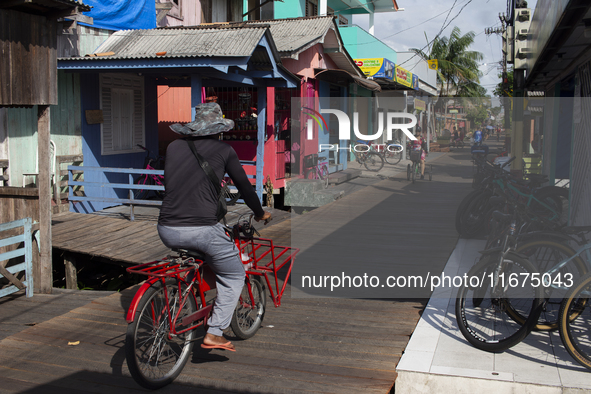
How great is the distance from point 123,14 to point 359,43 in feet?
39.1

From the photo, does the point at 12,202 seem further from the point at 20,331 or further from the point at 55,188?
the point at 55,188

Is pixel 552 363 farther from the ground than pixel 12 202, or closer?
closer

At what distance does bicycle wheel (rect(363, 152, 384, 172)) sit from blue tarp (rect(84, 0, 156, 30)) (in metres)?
7.13

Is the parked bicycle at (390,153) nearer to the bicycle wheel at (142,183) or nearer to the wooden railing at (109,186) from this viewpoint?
the bicycle wheel at (142,183)

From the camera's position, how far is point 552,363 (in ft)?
13.0

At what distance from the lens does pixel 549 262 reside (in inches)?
171

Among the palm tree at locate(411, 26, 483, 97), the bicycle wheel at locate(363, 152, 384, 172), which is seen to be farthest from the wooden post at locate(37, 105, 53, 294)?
the palm tree at locate(411, 26, 483, 97)

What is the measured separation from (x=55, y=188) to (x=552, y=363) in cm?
841

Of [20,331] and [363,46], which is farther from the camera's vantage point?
[363,46]

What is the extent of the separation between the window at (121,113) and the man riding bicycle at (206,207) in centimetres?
729

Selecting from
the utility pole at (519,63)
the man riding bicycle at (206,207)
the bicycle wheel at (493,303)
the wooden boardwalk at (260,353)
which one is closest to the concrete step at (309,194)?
the utility pole at (519,63)

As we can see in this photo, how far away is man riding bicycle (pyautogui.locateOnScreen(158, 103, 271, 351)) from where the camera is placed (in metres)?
3.84

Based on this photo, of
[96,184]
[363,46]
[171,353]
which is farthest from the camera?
[363,46]

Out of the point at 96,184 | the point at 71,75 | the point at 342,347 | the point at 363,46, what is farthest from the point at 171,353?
the point at 363,46
